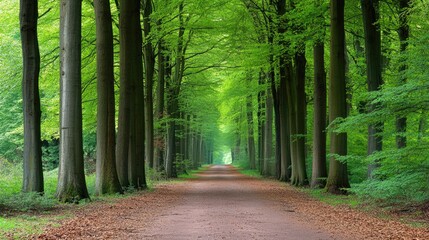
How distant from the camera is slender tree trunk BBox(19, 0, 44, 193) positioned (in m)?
13.2

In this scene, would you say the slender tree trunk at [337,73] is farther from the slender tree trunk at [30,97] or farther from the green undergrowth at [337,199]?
the slender tree trunk at [30,97]

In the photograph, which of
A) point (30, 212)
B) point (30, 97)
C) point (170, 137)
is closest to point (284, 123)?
point (170, 137)

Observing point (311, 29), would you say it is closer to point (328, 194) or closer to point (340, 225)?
point (328, 194)

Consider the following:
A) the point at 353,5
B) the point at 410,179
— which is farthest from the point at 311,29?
the point at 410,179

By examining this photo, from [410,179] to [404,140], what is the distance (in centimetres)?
746

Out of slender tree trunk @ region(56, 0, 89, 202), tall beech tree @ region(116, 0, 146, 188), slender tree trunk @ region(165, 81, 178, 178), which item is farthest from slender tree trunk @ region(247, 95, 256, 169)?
slender tree trunk @ region(56, 0, 89, 202)

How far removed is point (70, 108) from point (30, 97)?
108 cm

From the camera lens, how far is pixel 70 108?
13727mm

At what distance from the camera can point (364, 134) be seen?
2477 cm

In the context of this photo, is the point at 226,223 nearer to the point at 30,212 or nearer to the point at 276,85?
the point at 30,212

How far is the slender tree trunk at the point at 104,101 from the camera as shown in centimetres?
1667

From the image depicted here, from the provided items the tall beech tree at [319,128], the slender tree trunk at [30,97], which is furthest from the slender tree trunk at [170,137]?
the slender tree trunk at [30,97]

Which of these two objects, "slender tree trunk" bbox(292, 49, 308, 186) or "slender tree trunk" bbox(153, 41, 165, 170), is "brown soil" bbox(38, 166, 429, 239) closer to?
"slender tree trunk" bbox(292, 49, 308, 186)

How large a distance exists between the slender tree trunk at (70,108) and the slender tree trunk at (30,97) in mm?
656
